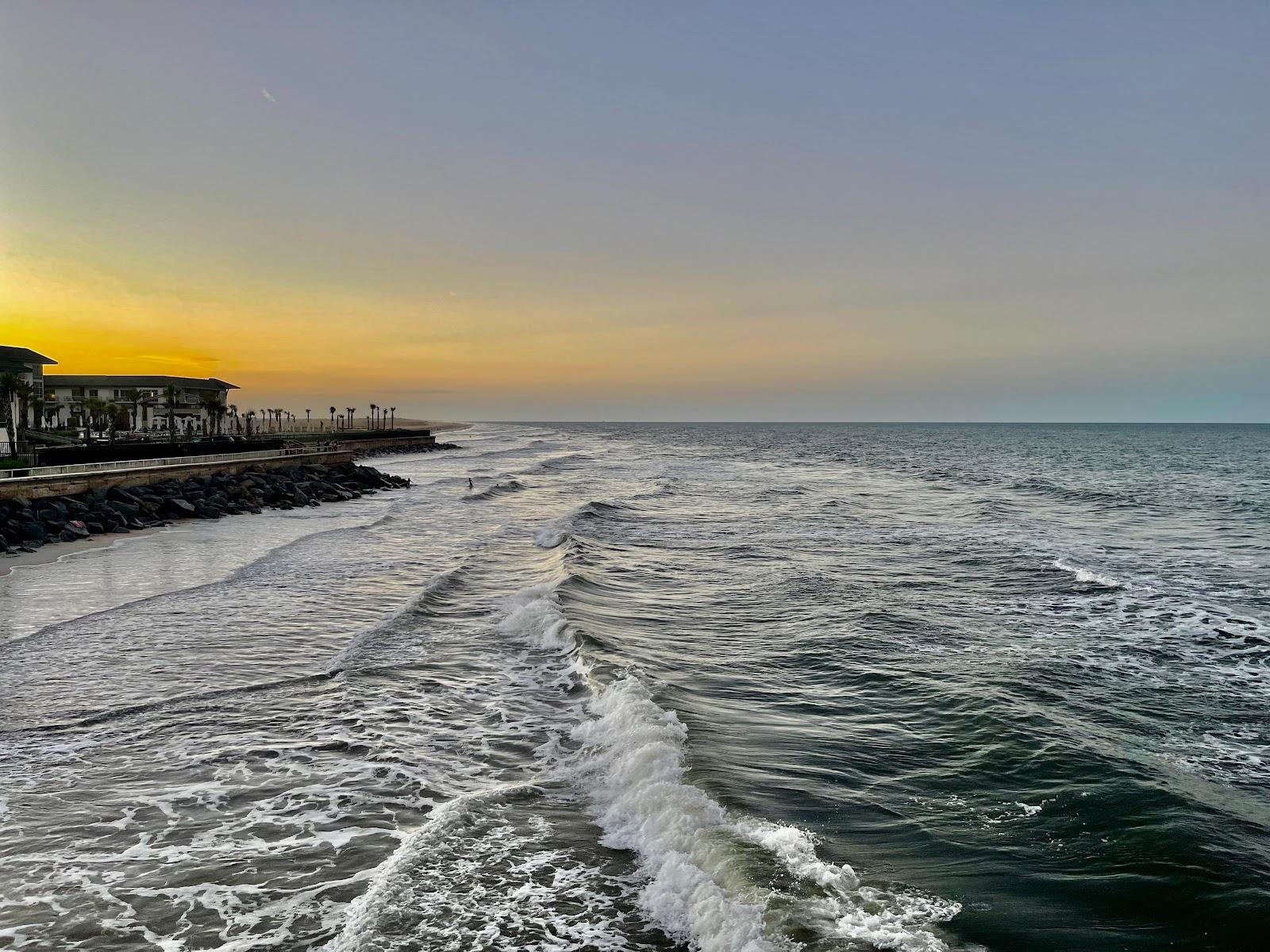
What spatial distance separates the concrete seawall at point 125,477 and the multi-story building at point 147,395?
5153cm

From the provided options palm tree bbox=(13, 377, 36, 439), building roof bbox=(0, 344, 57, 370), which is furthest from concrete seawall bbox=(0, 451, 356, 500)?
building roof bbox=(0, 344, 57, 370)

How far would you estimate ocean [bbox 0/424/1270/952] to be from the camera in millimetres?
6508

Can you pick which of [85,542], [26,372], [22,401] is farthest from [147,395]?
[85,542]

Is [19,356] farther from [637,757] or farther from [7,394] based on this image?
[637,757]

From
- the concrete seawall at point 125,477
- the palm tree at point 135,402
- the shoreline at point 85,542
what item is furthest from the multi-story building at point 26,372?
the shoreline at point 85,542

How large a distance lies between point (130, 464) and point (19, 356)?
1948 inches

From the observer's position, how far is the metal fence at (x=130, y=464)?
30297 mm

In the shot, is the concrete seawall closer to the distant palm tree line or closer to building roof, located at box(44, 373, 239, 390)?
the distant palm tree line

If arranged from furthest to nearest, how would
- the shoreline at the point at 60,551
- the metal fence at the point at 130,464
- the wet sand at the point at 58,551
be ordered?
the metal fence at the point at 130,464
the wet sand at the point at 58,551
the shoreline at the point at 60,551

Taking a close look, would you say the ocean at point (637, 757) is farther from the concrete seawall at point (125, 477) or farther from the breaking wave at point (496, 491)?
the breaking wave at point (496, 491)

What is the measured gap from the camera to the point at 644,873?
7.18m

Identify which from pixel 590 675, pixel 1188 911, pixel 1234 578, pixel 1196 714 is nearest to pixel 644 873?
pixel 1188 911

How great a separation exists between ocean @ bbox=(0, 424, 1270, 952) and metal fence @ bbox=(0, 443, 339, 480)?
1032 cm

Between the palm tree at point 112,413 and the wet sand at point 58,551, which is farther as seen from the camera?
the palm tree at point 112,413
